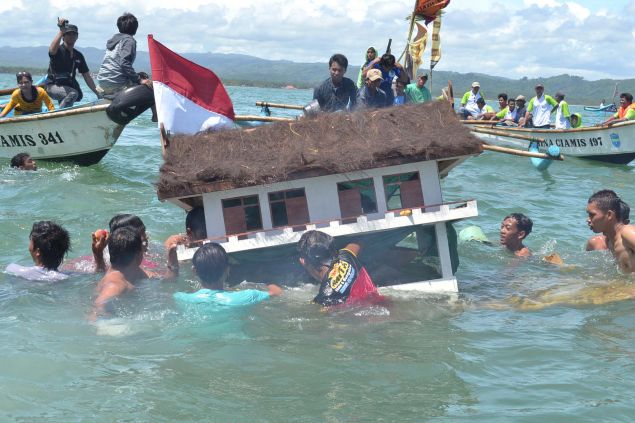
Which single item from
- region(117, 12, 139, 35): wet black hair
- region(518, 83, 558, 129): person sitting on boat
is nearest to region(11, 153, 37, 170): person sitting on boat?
region(117, 12, 139, 35): wet black hair

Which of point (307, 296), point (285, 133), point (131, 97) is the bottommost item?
point (307, 296)

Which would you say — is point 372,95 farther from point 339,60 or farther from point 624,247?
point 624,247

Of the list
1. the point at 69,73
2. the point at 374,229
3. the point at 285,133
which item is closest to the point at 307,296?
the point at 374,229

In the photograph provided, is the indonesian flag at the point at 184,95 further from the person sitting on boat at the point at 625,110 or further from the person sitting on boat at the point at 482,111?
the person sitting on boat at the point at 482,111

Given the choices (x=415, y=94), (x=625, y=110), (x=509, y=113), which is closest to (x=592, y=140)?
(x=625, y=110)

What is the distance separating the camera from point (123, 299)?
758cm

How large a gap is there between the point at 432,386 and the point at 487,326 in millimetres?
1692

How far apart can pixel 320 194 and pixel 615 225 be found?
373cm

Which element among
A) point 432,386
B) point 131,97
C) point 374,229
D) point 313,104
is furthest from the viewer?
point 131,97

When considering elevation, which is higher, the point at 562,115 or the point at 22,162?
the point at 22,162

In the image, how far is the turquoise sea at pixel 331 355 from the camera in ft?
18.6

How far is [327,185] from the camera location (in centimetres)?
764

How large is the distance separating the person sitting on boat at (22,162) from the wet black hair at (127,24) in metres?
3.91

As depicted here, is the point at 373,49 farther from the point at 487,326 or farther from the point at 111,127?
the point at 487,326
